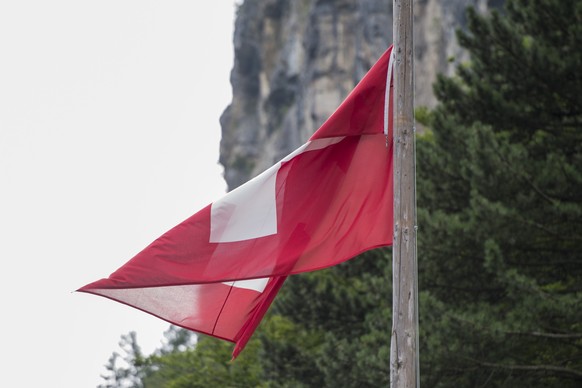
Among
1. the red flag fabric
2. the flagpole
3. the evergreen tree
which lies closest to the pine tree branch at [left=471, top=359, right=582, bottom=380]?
the evergreen tree

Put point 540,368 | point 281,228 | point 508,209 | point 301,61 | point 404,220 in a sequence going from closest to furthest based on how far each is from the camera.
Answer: point 404,220, point 281,228, point 508,209, point 540,368, point 301,61

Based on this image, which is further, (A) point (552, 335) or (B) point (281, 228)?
(A) point (552, 335)

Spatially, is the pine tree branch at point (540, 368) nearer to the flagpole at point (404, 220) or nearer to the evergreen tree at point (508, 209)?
the evergreen tree at point (508, 209)

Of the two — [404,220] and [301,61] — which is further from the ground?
[301,61]

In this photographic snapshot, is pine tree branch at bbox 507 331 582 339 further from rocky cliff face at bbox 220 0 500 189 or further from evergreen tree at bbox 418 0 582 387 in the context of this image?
rocky cliff face at bbox 220 0 500 189

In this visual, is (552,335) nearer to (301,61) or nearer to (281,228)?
(281,228)

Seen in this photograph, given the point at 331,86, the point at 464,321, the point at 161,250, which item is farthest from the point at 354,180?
the point at 331,86

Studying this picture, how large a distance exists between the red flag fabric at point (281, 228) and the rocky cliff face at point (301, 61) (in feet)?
141

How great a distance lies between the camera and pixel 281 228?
7859 mm

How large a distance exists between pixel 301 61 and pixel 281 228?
66135 mm

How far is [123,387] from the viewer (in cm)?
7431

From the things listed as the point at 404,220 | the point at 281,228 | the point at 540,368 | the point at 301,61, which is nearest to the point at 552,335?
the point at 540,368

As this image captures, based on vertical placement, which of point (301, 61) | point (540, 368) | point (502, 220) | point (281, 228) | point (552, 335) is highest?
point (301, 61)

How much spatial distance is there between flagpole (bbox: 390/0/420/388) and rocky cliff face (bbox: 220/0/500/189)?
4329 cm
